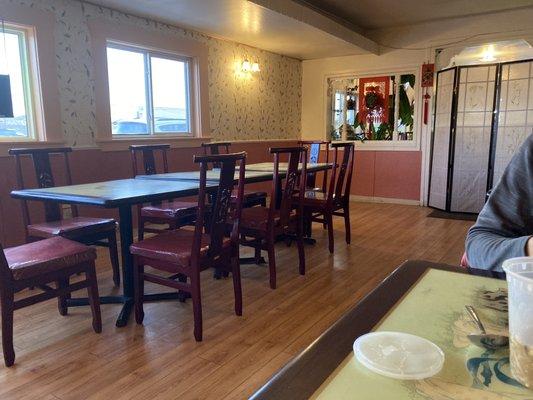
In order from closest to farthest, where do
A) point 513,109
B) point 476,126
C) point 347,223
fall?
point 347,223, point 513,109, point 476,126

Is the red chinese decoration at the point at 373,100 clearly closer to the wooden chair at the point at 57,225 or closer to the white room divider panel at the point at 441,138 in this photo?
the white room divider panel at the point at 441,138

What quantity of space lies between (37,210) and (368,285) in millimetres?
2821

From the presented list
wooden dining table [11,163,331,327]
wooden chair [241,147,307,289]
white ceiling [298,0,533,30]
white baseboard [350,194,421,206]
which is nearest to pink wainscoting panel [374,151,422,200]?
white baseboard [350,194,421,206]

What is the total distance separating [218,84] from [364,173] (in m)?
2.75

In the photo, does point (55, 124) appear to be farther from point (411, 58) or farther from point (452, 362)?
point (411, 58)

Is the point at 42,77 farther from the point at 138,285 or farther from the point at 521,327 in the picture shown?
the point at 521,327

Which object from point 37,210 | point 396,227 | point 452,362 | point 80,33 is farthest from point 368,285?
point 80,33

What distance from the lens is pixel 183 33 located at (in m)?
4.79

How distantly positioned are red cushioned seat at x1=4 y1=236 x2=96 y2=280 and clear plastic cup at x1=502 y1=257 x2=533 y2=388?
1939 mm

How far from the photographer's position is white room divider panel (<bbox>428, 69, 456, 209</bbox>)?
550cm

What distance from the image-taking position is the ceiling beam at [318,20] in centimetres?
405

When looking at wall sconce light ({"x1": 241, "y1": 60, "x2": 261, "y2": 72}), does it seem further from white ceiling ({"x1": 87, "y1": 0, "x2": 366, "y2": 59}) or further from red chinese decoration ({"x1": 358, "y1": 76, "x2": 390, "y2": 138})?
red chinese decoration ({"x1": 358, "y1": 76, "x2": 390, "y2": 138})

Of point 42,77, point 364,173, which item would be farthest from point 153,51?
point 364,173

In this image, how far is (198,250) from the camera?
2047mm
